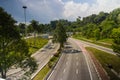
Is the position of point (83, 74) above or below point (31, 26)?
below

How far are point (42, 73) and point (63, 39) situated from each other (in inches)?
1793

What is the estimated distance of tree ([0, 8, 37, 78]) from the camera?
23.9 metres

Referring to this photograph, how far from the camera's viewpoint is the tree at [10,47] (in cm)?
2394

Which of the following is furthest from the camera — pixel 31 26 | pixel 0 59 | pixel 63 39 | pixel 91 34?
pixel 91 34

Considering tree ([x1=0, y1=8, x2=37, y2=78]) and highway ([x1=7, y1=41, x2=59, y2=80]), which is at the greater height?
tree ([x1=0, y1=8, x2=37, y2=78])

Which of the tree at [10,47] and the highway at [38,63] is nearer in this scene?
the tree at [10,47]

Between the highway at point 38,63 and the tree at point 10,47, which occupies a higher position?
the tree at point 10,47

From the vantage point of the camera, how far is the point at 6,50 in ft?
82.2

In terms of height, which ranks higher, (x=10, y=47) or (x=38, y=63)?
(x=10, y=47)

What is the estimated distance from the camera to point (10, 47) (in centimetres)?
2555

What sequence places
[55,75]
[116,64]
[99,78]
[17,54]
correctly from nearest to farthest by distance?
1. [17,54]
2. [99,78]
3. [55,75]
4. [116,64]

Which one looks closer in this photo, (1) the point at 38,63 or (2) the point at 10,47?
(2) the point at 10,47

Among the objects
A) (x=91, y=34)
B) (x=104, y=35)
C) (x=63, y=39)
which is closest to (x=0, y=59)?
(x=63, y=39)

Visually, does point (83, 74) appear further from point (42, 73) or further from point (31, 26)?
point (31, 26)
